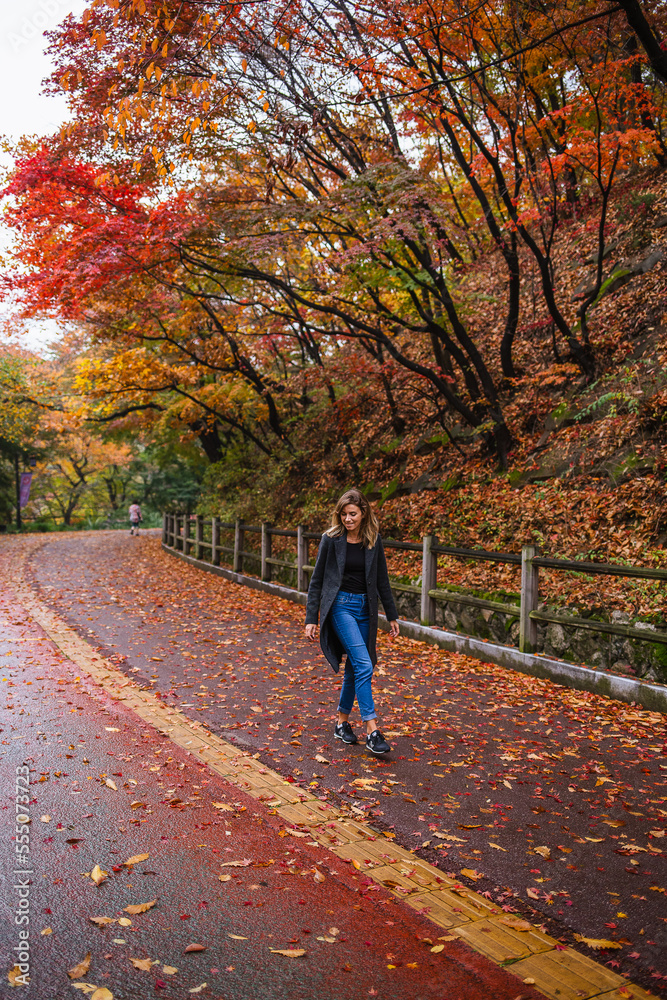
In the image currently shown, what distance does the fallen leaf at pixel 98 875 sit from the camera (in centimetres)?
359

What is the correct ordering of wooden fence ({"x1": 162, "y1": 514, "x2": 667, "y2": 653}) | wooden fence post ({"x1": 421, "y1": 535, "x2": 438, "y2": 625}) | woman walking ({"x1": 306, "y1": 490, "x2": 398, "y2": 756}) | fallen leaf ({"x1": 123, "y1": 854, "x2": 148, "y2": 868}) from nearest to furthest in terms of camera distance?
fallen leaf ({"x1": 123, "y1": 854, "x2": 148, "y2": 868})
woman walking ({"x1": 306, "y1": 490, "x2": 398, "y2": 756})
wooden fence ({"x1": 162, "y1": 514, "x2": 667, "y2": 653})
wooden fence post ({"x1": 421, "y1": 535, "x2": 438, "y2": 625})

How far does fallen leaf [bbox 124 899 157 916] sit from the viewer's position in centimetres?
334

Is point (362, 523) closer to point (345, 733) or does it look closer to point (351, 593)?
point (351, 593)

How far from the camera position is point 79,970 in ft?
9.55

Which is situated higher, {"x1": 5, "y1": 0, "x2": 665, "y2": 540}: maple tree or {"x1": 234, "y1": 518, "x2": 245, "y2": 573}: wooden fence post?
{"x1": 5, "y1": 0, "x2": 665, "y2": 540}: maple tree

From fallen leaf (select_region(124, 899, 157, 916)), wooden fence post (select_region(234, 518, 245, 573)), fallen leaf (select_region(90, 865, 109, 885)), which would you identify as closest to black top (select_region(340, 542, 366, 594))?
fallen leaf (select_region(90, 865, 109, 885))

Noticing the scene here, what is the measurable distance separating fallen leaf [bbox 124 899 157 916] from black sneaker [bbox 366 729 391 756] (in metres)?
2.48

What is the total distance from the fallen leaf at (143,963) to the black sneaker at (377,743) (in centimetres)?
282

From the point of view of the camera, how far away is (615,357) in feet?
40.4

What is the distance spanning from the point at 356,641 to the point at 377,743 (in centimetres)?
80

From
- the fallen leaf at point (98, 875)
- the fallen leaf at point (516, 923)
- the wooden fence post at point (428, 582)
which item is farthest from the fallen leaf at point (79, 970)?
the wooden fence post at point (428, 582)

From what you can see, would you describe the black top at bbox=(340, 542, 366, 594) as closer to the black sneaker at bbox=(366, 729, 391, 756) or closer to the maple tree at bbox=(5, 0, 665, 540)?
the black sneaker at bbox=(366, 729, 391, 756)

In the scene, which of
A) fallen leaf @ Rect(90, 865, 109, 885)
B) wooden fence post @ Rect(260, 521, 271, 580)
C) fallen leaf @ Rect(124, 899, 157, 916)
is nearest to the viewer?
fallen leaf @ Rect(124, 899, 157, 916)

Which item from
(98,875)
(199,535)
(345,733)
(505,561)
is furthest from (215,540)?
(98,875)
